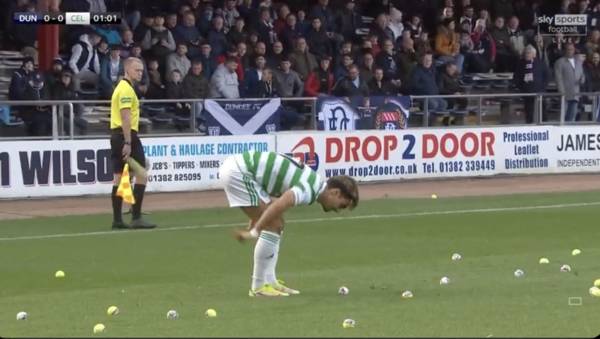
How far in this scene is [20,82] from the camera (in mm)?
21406

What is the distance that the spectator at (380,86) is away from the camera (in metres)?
25.8

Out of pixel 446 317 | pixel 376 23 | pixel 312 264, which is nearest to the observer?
pixel 446 317

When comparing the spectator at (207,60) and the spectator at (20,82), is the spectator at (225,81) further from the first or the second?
the spectator at (20,82)

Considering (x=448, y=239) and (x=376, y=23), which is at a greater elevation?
(x=376, y=23)

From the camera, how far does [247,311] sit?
32.9 ft

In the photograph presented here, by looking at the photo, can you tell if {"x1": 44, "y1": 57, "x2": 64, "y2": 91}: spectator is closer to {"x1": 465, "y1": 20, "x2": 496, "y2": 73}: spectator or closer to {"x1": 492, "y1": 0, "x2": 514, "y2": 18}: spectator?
{"x1": 465, "y1": 20, "x2": 496, "y2": 73}: spectator

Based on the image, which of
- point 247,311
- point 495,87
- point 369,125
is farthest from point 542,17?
point 247,311

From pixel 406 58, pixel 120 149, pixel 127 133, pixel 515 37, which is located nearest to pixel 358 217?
pixel 120 149

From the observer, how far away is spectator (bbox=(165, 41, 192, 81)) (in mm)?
23844

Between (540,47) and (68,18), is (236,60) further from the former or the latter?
(540,47)

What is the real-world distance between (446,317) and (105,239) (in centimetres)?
677

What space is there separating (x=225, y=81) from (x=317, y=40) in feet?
11.0

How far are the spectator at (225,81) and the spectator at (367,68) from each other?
2934 millimetres

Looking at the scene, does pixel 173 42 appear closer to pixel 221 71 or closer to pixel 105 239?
pixel 221 71
